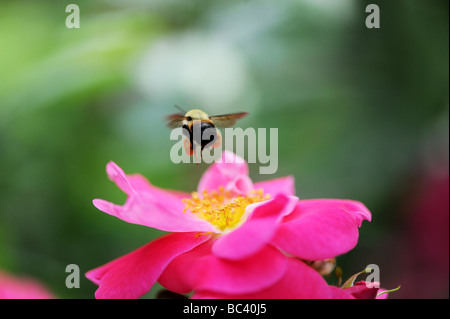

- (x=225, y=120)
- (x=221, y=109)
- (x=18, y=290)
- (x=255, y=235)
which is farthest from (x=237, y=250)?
(x=221, y=109)

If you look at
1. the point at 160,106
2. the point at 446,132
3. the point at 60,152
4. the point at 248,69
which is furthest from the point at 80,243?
the point at 446,132

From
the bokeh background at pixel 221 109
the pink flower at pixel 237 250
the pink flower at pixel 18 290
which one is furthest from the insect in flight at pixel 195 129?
the bokeh background at pixel 221 109

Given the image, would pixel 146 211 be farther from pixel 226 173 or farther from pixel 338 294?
pixel 226 173

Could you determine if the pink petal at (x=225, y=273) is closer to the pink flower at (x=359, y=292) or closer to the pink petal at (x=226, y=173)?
the pink flower at (x=359, y=292)
